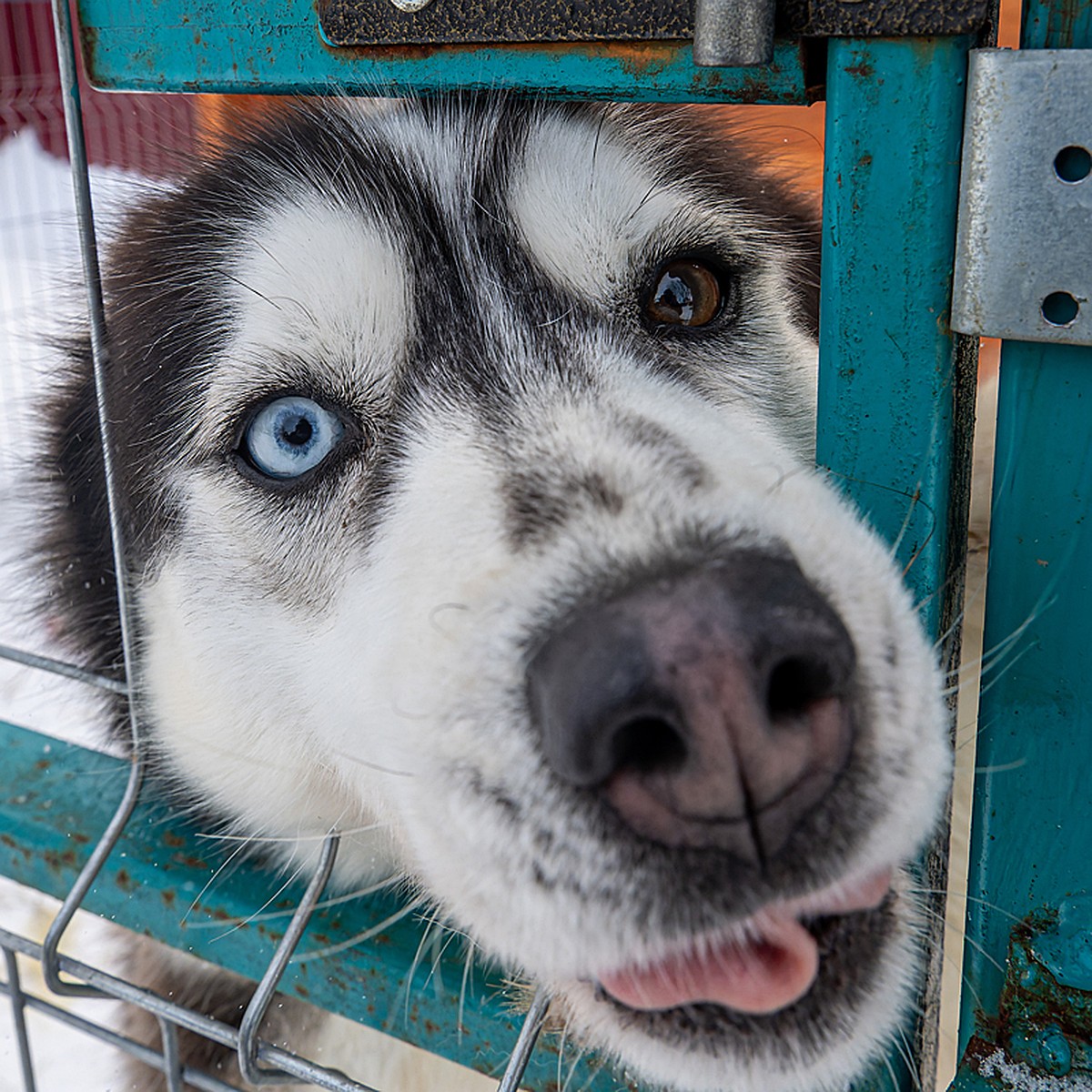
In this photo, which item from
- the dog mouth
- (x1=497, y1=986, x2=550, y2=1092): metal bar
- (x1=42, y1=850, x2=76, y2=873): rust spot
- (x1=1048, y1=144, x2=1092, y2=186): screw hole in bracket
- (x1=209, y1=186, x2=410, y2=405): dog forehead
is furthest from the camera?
→ (x1=42, y1=850, x2=76, y2=873): rust spot

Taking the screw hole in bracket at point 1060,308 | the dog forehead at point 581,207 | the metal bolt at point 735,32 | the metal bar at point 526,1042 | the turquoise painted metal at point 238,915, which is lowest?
the turquoise painted metal at point 238,915

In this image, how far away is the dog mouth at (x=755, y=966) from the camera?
3.09ft

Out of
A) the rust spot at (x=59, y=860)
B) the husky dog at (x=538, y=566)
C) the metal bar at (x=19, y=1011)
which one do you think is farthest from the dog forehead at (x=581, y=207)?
the metal bar at (x=19, y=1011)

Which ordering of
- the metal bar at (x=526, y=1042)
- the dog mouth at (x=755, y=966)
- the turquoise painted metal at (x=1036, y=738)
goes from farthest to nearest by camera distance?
the metal bar at (x=526, y=1042) → the dog mouth at (x=755, y=966) → the turquoise painted metal at (x=1036, y=738)

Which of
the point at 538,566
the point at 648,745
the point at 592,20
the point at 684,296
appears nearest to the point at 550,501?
the point at 538,566

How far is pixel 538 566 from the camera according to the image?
99 centimetres

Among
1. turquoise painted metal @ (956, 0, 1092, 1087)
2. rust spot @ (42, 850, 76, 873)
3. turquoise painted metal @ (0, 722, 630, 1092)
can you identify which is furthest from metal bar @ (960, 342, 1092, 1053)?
rust spot @ (42, 850, 76, 873)

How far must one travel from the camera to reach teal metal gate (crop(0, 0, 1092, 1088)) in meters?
0.83

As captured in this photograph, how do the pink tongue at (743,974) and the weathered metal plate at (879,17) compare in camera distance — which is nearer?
the weathered metal plate at (879,17)

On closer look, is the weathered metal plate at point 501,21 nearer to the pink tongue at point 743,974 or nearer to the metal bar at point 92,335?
the metal bar at point 92,335

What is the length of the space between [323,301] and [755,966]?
878 mm

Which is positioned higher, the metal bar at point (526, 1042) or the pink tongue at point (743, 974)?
the pink tongue at point (743, 974)

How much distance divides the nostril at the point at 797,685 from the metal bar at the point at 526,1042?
0.42 metres

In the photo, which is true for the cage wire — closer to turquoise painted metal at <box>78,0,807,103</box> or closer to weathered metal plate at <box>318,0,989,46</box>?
turquoise painted metal at <box>78,0,807,103</box>
